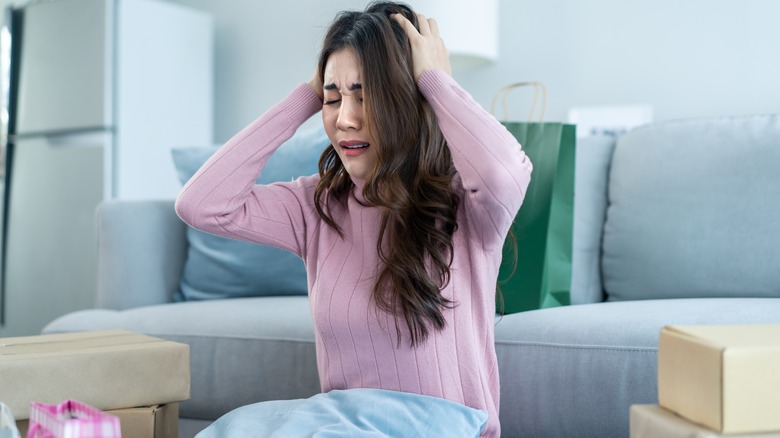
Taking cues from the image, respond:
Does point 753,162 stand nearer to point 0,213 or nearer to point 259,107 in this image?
point 259,107

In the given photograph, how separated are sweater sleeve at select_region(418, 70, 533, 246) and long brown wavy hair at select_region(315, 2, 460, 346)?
0.13ft

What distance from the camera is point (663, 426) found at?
864 mm

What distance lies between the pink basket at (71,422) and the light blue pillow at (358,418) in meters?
0.17

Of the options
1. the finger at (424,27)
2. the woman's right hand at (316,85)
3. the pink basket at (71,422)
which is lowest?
the pink basket at (71,422)

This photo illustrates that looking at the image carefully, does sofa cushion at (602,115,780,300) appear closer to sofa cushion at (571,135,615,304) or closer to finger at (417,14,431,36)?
sofa cushion at (571,135,615,304)

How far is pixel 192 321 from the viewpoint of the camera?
1800mm

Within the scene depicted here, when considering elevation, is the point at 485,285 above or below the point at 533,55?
below

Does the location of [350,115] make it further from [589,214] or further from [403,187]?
[589,214]

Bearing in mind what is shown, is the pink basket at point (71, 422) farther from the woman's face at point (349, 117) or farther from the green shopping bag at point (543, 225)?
the green shopping bag at point (543, 225)

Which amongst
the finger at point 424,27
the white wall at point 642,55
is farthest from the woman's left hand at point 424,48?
the white wall at point 642,55

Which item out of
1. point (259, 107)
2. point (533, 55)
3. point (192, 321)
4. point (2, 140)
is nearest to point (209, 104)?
point (259, 107)

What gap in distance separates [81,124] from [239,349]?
1844 millimetres

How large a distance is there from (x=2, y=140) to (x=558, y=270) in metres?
2.91

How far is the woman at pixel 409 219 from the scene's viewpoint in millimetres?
1130
